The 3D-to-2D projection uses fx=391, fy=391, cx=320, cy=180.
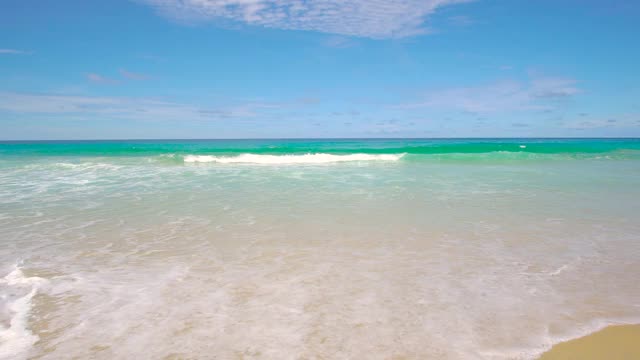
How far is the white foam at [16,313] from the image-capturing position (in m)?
3.04

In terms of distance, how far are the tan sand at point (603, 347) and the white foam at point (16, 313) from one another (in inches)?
157

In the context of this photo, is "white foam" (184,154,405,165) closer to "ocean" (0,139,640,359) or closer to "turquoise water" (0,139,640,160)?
"turquoise water" (0,139,640,160)

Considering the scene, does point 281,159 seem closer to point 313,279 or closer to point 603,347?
point 313,279

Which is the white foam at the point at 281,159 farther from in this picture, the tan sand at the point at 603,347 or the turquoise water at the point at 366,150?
the tan sand at the point at 603,347

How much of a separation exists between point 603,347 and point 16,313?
5039mm

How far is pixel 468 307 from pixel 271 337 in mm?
1897

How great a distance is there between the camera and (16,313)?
361 centimetres

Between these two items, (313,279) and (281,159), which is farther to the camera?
(281,159)

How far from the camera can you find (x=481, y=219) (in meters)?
7.53

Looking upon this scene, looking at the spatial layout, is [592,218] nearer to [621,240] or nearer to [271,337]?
[621,240]

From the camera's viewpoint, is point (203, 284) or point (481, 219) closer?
point (203, 284)

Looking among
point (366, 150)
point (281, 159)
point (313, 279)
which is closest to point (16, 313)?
point (313, 279)

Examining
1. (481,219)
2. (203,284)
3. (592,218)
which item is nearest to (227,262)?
(203,284)

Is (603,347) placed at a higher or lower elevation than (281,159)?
lower
